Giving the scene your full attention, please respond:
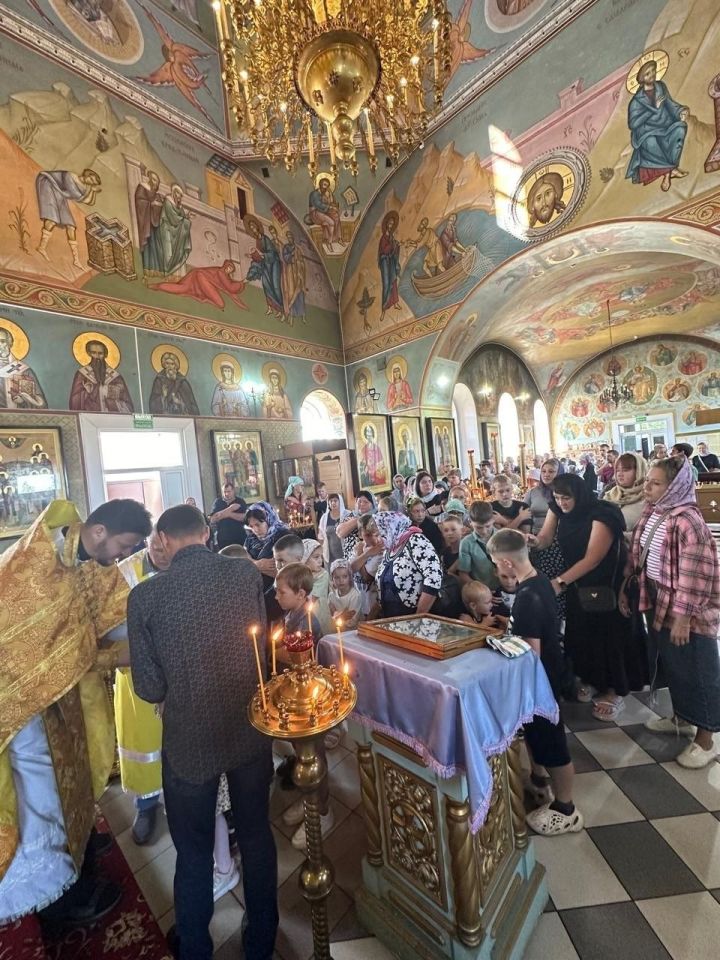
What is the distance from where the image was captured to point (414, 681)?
144 cm

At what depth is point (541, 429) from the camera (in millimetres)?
19734

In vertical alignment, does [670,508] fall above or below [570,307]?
below

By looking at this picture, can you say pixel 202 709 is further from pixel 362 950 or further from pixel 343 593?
pixel 343 593

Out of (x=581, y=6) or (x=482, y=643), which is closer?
(x=482, y=643)

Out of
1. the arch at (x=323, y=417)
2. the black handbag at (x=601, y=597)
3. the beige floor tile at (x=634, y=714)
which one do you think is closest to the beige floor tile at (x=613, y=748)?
the beige floor tile at (x=634, y=714)

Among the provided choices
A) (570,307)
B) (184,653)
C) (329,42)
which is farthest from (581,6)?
(184,653)

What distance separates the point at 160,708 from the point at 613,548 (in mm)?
2901

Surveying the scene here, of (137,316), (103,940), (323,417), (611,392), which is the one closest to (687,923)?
(103,940)

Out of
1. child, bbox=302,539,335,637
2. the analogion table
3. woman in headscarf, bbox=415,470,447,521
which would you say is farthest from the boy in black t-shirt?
woman in headscarf, bbox=415,470,447,521

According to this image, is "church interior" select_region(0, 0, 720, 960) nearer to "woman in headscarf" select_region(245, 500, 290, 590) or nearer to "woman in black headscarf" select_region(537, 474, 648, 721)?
"woman in black headscarf" select_region(537, 474, 648, 721)

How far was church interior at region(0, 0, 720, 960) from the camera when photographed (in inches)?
67.1

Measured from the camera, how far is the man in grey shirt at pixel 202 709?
147cm

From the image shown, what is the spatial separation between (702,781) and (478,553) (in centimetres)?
179

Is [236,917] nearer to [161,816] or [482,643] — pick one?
[161,816]
